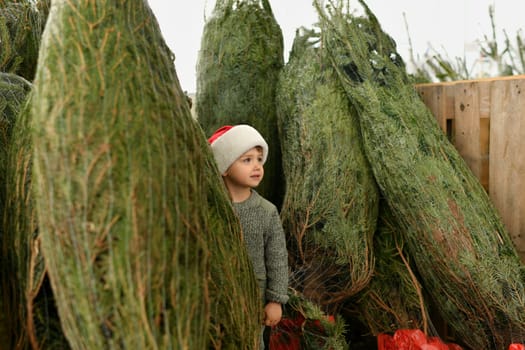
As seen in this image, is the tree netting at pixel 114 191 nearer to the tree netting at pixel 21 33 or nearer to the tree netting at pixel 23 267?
the tree netting at pixel 23 267

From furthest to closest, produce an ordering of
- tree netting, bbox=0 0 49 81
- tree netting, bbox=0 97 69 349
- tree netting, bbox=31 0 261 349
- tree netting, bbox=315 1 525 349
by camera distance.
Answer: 1. tree netting, bbox=315 1 525 349
2. tree netting, bbox=0 0 49 81
3. tree netting, bbox=0 97 69 349
4. tree netting, bbox=31 0 261 349

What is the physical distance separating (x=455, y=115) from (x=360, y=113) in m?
0.43

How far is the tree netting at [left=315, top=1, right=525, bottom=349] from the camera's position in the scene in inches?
69.9

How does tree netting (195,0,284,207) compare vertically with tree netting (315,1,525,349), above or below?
above

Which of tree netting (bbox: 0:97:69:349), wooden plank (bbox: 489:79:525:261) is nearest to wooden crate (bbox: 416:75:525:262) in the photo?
wooden plank (bbox: 489:79:525:261)

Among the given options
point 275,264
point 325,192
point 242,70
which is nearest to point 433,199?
point 325,192

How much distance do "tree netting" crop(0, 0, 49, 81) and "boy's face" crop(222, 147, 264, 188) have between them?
24.8 inches

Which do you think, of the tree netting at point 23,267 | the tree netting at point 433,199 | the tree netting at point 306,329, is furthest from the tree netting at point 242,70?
the tree netting at point 23,267

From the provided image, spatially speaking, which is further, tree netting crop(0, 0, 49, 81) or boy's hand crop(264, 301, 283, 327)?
boy's hand crop(264, 301, 283, 327)

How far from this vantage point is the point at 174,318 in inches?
29.4

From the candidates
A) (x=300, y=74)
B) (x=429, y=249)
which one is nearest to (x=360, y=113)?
(x=300, y=74)

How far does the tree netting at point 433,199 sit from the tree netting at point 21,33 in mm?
1047

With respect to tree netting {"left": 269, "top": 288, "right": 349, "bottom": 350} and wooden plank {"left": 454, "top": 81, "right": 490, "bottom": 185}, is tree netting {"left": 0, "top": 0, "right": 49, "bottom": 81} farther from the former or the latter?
wooden plank {"left": 454, "top": 81, "right": 490, "bottom": 185}

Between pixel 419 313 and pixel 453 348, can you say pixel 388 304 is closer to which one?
pixel 419 313
